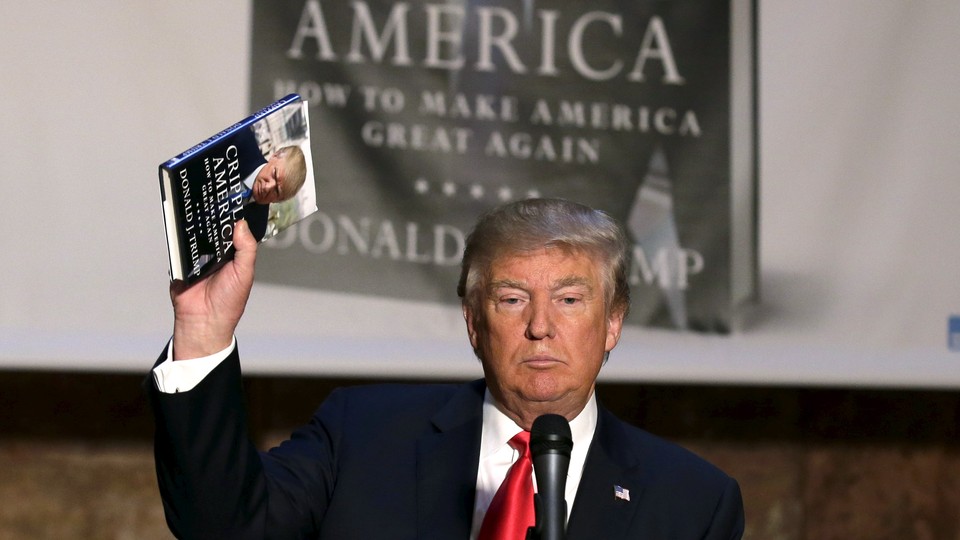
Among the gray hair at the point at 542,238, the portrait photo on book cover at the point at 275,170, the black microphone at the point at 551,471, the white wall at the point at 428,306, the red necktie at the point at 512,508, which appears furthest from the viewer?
the white wall at the point at 428,306

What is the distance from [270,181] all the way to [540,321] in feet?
1.37

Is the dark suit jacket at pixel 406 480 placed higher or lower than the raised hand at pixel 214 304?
lower

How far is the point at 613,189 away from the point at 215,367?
190 centimetres

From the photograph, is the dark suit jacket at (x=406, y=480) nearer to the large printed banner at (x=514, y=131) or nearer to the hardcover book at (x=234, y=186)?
the hardcover book at (x=234, y=186)

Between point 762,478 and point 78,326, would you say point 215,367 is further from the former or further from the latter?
point 762,478

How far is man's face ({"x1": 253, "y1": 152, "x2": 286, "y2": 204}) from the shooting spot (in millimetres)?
1592

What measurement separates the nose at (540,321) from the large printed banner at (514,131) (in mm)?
1491

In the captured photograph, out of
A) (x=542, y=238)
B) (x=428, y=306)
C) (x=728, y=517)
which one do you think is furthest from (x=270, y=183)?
(x=428, y=306)

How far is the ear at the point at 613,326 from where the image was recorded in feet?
6.29

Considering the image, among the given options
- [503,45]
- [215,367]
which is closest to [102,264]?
[503,45]

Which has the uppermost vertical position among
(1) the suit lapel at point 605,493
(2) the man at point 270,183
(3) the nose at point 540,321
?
(2) the man at point 270,183

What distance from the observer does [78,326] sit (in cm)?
313

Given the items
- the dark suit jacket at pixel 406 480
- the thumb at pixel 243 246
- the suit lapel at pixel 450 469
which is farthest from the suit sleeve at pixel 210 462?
the suit lapel at pixel 450 469

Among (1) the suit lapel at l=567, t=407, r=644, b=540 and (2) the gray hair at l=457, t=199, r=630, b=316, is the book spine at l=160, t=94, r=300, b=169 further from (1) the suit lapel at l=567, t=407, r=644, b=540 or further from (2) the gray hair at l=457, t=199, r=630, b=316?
(1) the suit lapel at l=567, t=407, r=644, b=540
